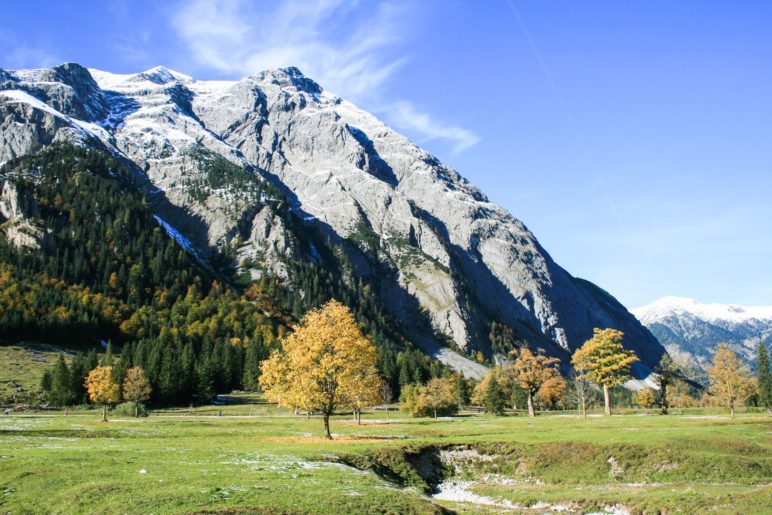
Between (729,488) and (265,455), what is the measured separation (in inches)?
1142

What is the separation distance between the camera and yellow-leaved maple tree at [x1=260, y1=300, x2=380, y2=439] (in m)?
51.6

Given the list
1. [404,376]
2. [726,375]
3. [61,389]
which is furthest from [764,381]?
[61,389]

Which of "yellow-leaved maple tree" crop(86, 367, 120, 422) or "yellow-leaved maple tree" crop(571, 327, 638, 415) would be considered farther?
"yellow-leaved maple tree" crop(571, 327, 638, 415)

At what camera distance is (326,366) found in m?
51.2

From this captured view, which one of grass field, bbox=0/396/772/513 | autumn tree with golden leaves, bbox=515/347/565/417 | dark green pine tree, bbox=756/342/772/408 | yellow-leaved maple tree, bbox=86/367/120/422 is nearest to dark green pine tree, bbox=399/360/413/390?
autumn tree with golden leaves, bbox=515/347/565/417

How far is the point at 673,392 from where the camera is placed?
586ft

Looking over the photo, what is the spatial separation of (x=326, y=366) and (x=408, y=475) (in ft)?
52.8

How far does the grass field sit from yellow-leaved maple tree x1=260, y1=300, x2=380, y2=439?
5147 millimetres

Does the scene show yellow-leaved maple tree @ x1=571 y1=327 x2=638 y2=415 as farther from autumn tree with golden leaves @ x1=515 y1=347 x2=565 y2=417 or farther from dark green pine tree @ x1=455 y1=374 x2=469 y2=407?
dark green pine tree @ x1=455 y1=374 x2=469 y2=407

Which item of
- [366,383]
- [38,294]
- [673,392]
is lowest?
[673,392]

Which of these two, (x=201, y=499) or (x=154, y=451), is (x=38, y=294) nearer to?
(x=154, y=451)

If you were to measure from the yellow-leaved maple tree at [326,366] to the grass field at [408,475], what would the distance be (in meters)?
5.15

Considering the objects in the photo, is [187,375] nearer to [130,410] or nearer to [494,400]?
[130,410]

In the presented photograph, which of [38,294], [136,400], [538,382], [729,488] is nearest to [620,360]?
[538,382]
